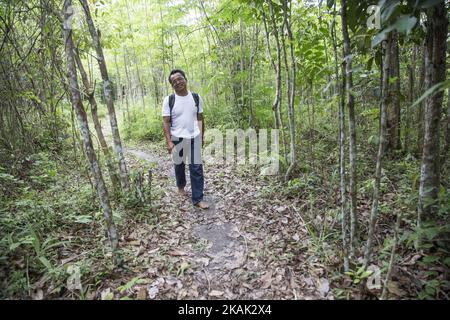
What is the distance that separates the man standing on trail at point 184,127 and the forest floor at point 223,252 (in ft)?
1.65

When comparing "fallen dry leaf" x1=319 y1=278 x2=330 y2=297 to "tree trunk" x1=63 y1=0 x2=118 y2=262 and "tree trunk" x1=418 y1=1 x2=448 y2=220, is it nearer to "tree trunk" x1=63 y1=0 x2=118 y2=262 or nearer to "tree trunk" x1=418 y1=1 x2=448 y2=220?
"tree trunk" x1=418 y1=1 x2=448 y2=220

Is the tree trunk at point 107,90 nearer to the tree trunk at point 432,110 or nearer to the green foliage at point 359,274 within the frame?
the green foliage at point 359,274

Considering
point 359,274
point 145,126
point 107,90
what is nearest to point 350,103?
point 359,274

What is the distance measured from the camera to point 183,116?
4.13 metres

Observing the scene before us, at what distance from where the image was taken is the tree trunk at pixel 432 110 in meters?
2.09

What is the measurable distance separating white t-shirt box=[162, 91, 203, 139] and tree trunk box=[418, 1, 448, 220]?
2.93m

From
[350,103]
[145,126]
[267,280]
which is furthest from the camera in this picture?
[145,126]

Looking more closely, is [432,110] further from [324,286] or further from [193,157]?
[193,157]

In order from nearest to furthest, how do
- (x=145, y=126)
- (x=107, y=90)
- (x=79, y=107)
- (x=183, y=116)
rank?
1. (x=79, y=107)
2. (x=107, y=90)
3. (x=183, y=116)
4. (x=145, y=126)

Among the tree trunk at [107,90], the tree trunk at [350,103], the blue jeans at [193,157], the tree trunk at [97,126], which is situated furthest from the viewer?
the blue jeans at [193,157]

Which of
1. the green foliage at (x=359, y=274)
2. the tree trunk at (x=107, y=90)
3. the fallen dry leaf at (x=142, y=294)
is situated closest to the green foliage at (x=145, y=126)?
the tree trunk at (x=107, y=90)

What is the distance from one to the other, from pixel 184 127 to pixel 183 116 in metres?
0.17

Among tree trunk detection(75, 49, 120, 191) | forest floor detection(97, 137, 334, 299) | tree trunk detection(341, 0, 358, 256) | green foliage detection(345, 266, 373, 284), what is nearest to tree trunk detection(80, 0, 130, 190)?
tree trunk detection(75, 49, 120, 191)
